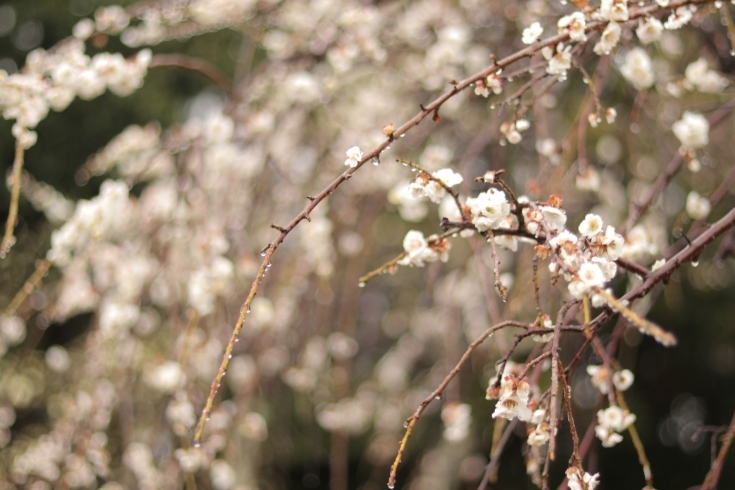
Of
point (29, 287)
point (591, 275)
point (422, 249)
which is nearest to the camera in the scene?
point (591, 275)

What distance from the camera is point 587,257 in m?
0.68

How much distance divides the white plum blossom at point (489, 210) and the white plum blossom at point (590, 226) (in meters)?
0.09

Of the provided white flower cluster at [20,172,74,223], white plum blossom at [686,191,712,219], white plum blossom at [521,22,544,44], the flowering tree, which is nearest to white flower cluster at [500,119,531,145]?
the flowering tree

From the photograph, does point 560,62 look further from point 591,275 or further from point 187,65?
point 187,65

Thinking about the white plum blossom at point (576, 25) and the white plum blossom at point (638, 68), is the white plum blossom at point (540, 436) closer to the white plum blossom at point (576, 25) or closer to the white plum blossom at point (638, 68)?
the white plum blossom at point (576, 25)

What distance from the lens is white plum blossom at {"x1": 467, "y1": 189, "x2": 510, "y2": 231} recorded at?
75 cm

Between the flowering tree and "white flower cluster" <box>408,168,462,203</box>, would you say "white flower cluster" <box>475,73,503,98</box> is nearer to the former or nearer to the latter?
the flowering tree

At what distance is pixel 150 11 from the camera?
1503 millimetres

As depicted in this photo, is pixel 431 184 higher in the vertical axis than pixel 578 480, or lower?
higher

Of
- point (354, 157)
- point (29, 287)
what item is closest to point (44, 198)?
point (29, 287)

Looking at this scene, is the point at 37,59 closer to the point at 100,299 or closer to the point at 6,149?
the point at 100,299

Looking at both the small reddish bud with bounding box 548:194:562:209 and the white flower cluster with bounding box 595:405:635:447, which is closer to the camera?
the small reddish bud with bounding box 548:194:562:209

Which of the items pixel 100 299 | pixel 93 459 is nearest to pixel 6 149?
pixel 100 299

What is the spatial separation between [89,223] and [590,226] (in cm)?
106
